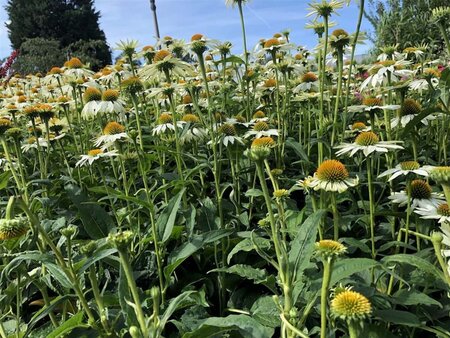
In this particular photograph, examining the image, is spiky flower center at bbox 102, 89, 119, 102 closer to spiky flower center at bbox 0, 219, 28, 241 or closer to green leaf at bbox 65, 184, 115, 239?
green leaf at bbox 65, 184, 115, 239

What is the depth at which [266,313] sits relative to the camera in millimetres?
Result: 1253

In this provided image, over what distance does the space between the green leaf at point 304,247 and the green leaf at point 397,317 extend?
208mm

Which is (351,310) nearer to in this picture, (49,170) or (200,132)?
(200,132)

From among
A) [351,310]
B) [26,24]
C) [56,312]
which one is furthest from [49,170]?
[26,24]

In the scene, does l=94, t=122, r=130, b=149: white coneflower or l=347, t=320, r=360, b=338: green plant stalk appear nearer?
l=347, t=320, r=360, b=338: green plant stalk

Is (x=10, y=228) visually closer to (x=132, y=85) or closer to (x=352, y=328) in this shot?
(x=352, y=328)

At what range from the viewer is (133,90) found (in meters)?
2.12

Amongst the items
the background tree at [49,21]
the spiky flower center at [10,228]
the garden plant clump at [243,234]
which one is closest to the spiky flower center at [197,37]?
the garden plant clump at [243,234]

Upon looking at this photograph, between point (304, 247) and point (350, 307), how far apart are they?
399mm

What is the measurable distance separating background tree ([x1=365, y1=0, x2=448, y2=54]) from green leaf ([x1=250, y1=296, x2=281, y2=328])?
668 centimetres

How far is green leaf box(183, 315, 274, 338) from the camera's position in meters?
1.08

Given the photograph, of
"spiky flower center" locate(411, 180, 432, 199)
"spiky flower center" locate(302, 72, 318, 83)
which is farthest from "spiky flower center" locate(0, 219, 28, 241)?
"spiky flower center" locate(302, 72, 318, 83)

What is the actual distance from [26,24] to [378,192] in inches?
1155

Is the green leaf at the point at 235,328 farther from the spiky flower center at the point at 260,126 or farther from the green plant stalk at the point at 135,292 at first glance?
the spiky flower center at the point at 260,126
